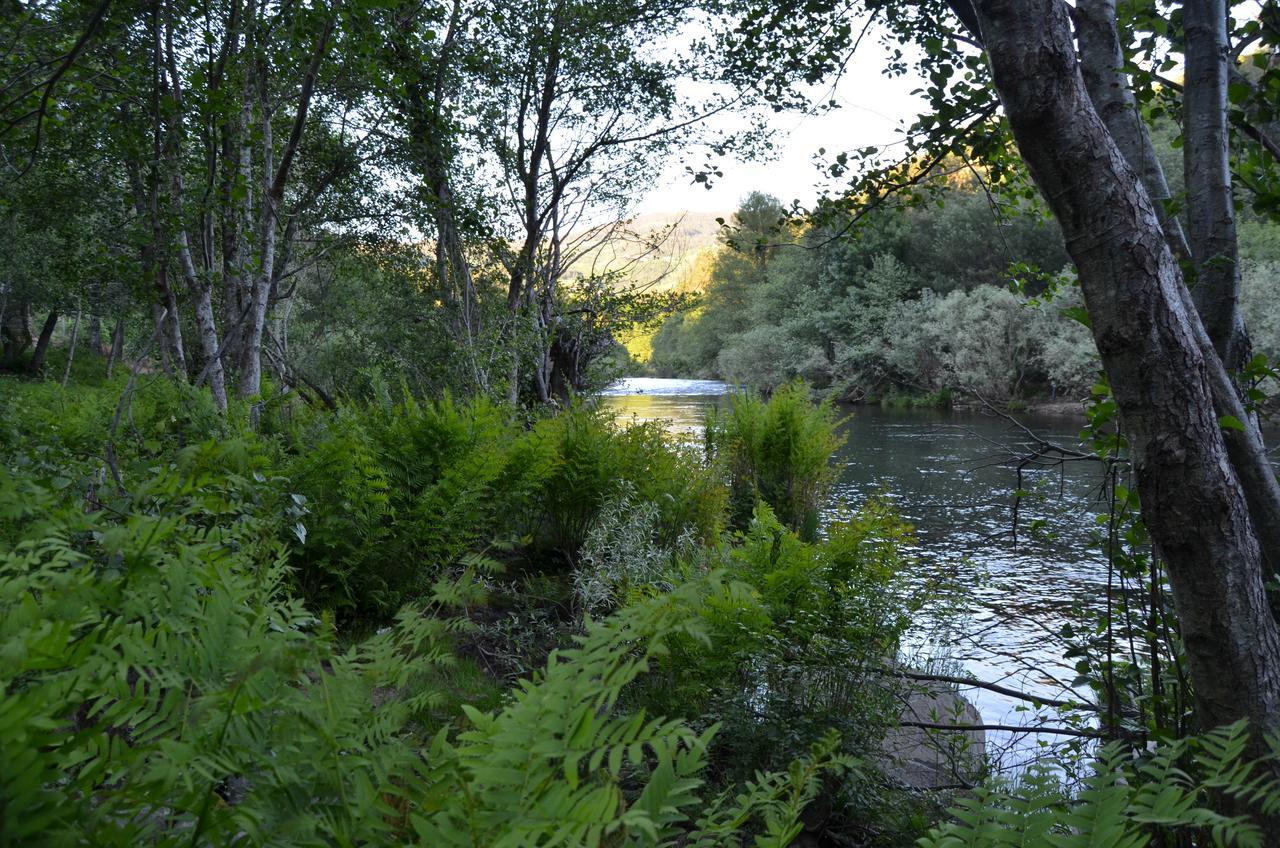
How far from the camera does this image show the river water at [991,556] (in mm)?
4570

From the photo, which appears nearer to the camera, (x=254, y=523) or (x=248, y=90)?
(x=254, y=523)

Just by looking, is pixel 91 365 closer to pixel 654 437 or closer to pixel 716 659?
pixel 654 437

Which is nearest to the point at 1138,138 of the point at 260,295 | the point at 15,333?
the point at 260,295

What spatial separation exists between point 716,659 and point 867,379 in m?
31.9

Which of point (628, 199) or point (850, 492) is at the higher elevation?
point (628, 199)

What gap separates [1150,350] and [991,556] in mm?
7922

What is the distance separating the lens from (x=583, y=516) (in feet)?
21.2

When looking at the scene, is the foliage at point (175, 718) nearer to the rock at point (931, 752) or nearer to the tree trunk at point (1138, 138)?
the tree trunk at point (1138, 138)

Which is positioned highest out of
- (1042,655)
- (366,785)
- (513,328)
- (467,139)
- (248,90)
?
(467,139)

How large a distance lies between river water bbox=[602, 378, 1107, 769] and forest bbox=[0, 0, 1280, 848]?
8.9 inches

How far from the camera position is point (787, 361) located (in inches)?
1464

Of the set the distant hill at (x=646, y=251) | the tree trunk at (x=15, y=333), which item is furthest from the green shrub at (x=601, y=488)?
the tree trunk at (x=15, y=333)

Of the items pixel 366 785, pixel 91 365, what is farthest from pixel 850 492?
pixel 91 365

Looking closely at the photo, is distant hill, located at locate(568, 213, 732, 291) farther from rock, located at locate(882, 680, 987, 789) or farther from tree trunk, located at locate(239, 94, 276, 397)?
rock, located at locate(882, 680, 987, 789)
